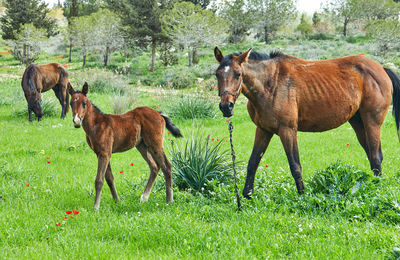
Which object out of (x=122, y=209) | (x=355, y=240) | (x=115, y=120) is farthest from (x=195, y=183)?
(x=355, y=240)

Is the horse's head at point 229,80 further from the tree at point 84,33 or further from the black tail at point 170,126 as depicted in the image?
the tree at point 84,33

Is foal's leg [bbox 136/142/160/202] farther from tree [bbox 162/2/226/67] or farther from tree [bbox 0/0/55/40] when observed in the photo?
tree [bbox 0/0/55/40]

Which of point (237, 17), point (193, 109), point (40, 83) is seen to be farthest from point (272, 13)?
point (40, 83)

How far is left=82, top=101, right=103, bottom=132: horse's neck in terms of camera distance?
5344mm

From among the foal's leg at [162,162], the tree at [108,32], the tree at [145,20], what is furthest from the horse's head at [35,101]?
the tree at [108,32]

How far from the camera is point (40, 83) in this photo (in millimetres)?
13570

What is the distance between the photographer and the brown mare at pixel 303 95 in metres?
5.25

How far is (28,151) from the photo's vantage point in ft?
30.4

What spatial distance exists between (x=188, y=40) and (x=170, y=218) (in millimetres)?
32206

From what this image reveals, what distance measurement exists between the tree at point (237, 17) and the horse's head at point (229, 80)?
166 feet

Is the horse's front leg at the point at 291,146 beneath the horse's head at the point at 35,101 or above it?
above

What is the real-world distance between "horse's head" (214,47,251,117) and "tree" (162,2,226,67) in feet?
99.5

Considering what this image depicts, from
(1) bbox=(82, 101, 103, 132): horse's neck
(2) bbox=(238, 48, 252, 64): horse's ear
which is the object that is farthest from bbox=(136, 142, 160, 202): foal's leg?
(2) bbox=(238, 48, 252, 64): horse's ear

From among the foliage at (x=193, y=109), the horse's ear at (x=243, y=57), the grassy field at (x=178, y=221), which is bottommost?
the grassy field at (x=178, y=221)
